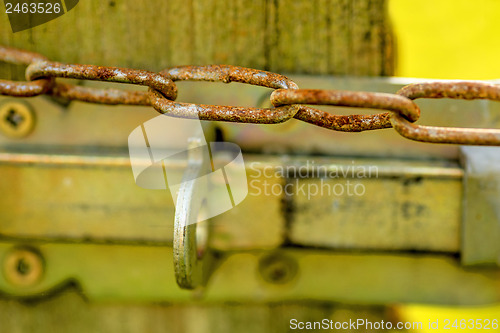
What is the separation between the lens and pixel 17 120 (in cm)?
55

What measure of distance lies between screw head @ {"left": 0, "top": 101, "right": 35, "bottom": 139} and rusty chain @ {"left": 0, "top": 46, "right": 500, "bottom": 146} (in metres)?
0.11

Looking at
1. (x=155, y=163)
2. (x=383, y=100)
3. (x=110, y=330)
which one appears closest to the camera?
(x=383, y=100)

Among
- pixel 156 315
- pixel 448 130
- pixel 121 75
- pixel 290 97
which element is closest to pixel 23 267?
pixel 156 315

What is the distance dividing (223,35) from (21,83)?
25 cm

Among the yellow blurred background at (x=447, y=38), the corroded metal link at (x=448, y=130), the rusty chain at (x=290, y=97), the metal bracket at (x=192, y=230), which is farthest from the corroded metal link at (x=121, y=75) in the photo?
the yellow blurred background at (x=447, y=38)

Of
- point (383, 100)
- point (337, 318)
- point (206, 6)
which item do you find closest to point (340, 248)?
point (337, 318)

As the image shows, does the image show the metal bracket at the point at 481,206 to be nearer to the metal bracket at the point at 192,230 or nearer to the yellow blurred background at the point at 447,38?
the yellow blurred background at the point at 447,38

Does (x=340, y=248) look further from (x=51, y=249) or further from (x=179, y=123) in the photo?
(x=51, y=249)

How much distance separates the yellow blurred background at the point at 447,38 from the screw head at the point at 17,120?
506 mm

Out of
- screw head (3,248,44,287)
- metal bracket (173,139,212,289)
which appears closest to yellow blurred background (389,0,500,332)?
metal bracket (173,139,212,289)

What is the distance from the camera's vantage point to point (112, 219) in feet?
1.76

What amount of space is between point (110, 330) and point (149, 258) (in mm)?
153

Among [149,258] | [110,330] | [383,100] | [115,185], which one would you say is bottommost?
[110,330]

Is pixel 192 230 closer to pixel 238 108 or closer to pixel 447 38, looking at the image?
pixel 238 108
